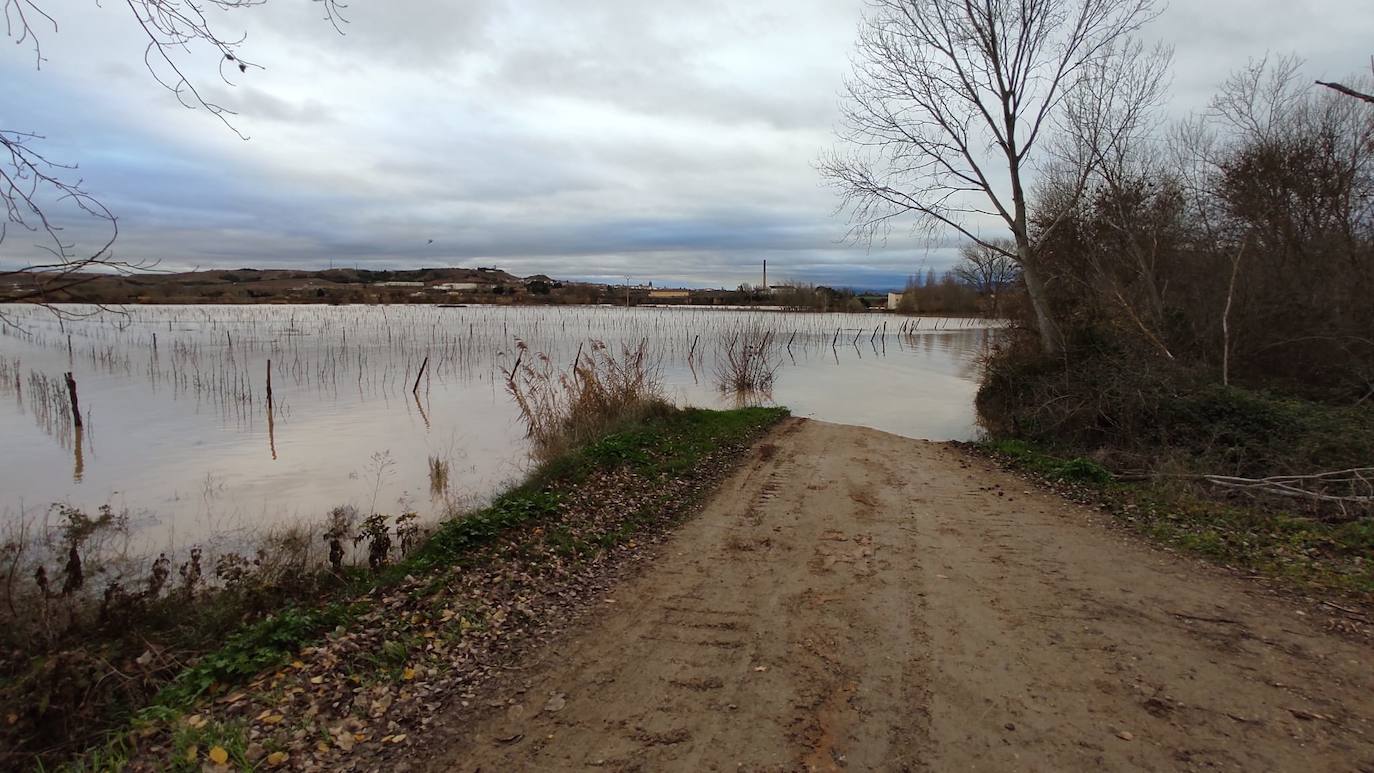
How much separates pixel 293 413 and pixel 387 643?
45.4ft

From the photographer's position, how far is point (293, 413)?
1595cm

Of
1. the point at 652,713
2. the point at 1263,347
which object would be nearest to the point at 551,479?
the point at 652,713

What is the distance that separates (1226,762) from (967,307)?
7770 cm

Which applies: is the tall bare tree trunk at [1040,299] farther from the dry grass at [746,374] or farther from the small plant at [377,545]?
the small plant at [377,545]

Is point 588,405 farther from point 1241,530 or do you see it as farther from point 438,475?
point 1241,530

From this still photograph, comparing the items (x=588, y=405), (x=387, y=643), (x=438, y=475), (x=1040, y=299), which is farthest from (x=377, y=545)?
(x=1040, y=299)

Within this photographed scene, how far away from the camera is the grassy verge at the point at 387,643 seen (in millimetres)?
3346

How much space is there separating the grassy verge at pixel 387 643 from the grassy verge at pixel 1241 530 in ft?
15.6

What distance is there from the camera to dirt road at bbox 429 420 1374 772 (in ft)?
10.6

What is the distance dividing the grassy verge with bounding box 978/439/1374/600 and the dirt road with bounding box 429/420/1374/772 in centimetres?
51

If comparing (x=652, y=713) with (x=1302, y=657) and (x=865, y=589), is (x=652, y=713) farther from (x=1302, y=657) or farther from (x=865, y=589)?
(x=1302, y=657)

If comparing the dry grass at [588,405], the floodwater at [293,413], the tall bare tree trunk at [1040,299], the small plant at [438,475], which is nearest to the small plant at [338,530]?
the floodwater at [293,413]

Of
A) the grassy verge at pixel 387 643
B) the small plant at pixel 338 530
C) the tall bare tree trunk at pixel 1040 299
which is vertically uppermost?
the tall bare tree trunk at pixel 1040 299

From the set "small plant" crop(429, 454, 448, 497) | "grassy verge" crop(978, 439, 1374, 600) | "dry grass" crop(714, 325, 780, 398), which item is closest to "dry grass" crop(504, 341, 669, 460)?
"small plant" crop(429, 454, 448, 497)
